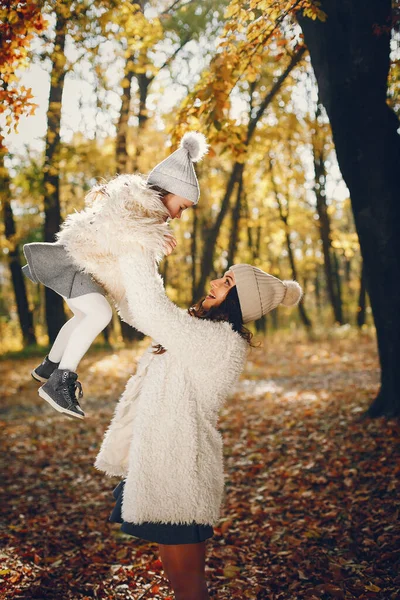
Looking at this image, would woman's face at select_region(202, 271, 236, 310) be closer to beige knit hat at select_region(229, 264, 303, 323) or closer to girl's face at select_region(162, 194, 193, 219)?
beige knit hat at select_region(229, 264, 303, 323)

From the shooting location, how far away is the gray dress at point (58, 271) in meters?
2.38

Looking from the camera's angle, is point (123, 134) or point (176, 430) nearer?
point (176, 430)

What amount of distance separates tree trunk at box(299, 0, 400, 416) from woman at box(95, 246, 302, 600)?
320 centimetres

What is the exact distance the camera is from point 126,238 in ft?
7.05

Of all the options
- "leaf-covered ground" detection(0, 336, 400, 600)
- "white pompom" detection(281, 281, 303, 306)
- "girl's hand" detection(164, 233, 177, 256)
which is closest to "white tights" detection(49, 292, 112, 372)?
"girl's hand" detection(164, 233, 177, 256)

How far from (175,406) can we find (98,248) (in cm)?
76

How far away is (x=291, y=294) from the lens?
8.41ft

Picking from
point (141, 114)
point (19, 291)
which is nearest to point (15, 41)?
point (141, 114)

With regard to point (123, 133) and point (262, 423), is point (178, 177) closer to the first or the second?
point (262, 423)

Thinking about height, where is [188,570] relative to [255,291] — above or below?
below

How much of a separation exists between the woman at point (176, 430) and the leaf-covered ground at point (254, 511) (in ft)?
5.00

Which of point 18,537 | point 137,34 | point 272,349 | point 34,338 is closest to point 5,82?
point 137,34

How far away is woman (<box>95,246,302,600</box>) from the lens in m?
2.11

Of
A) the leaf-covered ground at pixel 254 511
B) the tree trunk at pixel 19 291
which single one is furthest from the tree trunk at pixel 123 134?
the leaf-covered ground at pixel 254 511
